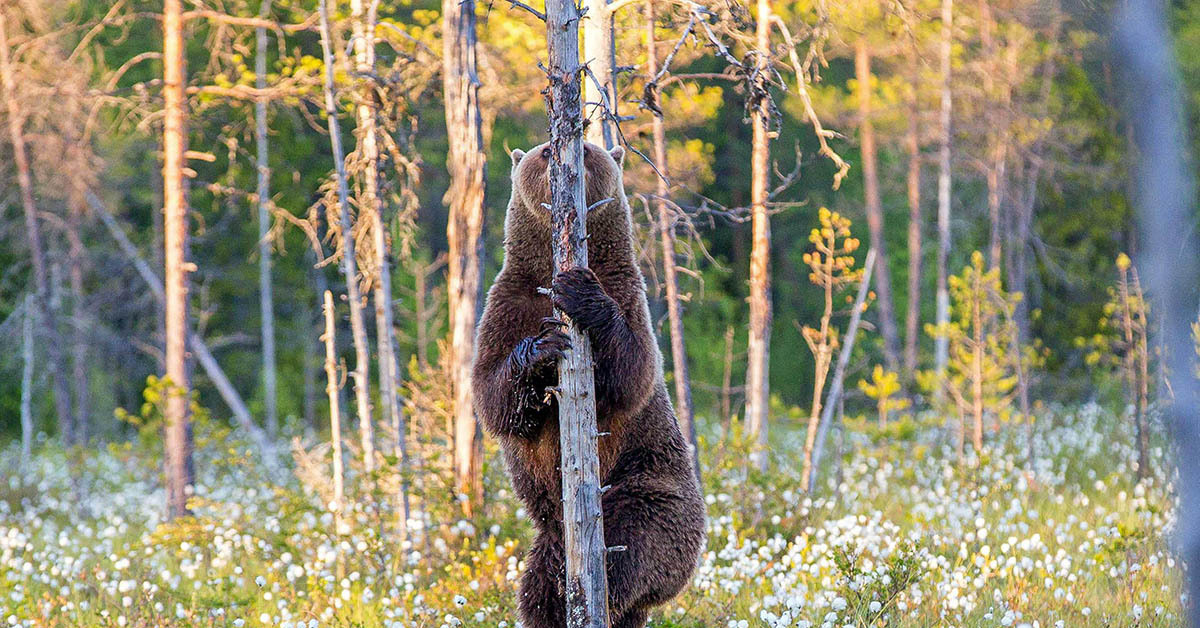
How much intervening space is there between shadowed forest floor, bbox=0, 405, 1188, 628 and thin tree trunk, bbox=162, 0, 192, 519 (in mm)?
638

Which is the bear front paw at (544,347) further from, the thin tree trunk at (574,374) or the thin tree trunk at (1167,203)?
the thin tree trunk at (1167,203)

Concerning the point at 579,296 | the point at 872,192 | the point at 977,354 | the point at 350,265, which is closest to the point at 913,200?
the point at 872,192

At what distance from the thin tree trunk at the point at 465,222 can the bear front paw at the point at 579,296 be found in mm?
4669

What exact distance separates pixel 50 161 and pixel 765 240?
44.1ft

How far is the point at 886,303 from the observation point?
23000 mm

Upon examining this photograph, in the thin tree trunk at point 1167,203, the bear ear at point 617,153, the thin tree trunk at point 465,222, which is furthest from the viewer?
the thin tree trunk at point 465,222

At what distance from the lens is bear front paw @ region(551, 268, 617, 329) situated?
428 cm

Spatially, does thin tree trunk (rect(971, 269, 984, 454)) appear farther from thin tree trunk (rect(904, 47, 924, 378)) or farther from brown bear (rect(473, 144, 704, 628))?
thin tree trunk (rect(904, 47, 924, 378))

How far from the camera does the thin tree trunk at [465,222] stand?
8.85m

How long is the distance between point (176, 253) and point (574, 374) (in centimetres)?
895

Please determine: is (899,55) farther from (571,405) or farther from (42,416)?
(42,416)

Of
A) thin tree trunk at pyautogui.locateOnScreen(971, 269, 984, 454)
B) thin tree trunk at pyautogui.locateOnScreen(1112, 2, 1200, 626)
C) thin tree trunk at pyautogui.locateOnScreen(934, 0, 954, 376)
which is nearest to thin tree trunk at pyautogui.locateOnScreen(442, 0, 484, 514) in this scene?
thin tree trunk at pyautogui.locateOnScreen(971, 269, 984, 454)

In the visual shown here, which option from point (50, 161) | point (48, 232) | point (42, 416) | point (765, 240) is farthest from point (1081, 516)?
point (42, 416)

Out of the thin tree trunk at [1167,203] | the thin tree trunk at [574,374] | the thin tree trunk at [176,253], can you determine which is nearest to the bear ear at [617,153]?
the thin tree trunk at [574,374]
